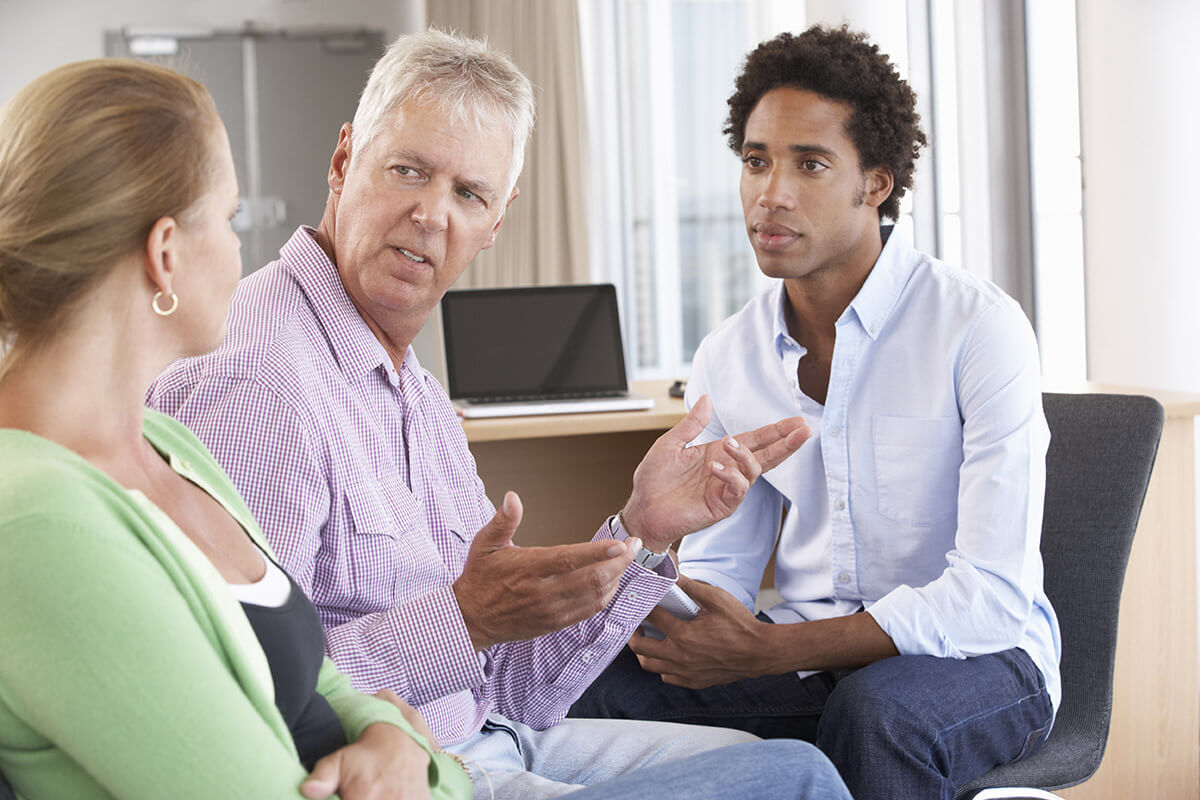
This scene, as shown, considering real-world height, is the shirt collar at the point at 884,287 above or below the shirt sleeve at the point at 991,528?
above

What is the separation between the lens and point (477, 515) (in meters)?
1.38

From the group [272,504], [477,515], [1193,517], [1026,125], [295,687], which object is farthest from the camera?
[1026,125]

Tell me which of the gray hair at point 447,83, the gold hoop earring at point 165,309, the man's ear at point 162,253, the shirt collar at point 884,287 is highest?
the gray hair at point 447,83

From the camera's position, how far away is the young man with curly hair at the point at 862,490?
1406 mm

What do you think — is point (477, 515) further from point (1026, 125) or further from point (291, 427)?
point (1026, 125)

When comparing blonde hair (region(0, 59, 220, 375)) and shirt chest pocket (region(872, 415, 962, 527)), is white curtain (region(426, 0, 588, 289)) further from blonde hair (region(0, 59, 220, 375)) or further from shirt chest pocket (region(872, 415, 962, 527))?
blonde hair (region(0, 59, 220, 375))

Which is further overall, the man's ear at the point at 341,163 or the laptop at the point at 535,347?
the laptop at the point at 535,347

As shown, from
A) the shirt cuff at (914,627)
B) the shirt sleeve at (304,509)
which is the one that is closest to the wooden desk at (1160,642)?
the shirt cuff at (914,627)

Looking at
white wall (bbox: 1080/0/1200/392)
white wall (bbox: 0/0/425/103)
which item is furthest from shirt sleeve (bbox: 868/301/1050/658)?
white wall (bbox: 0/0/425/103)

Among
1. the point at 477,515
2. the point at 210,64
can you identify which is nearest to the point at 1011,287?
the point at 477,515

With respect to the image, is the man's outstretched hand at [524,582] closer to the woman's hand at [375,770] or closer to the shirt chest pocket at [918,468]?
the woman's hand at [375,770]

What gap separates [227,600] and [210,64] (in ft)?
16.1

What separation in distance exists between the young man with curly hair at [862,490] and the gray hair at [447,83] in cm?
58

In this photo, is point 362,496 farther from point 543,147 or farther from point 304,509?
point 543,147
